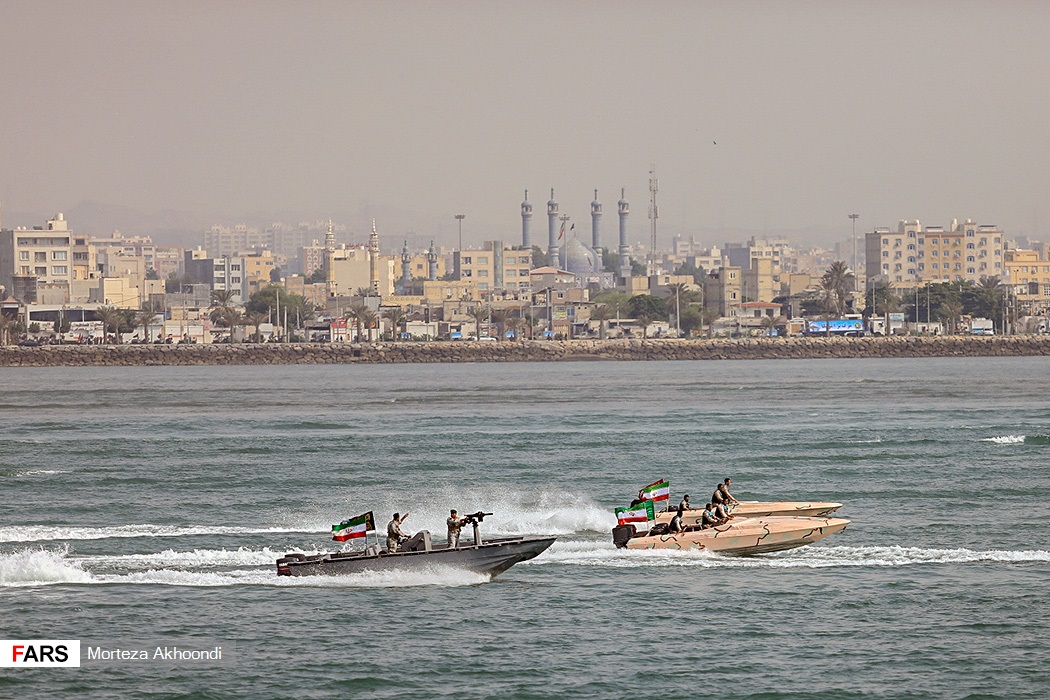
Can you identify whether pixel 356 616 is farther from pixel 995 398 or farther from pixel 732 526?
pixel 995 398

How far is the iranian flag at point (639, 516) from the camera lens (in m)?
39.7

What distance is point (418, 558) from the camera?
3553 centimetres

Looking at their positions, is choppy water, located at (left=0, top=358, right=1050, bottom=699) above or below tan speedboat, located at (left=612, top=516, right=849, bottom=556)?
below

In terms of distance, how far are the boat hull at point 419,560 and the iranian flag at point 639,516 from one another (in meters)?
4.03

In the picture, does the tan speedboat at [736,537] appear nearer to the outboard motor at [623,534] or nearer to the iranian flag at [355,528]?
the outboard motor at [623,534]

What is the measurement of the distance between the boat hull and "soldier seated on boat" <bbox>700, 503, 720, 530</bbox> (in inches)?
215

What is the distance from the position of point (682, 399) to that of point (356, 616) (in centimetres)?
8656

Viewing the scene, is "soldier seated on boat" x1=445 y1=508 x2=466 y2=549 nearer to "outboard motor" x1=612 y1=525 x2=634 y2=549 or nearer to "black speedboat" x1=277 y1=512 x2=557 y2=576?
"black speedboat" x1=277 y1=512 x2=557 y2=576

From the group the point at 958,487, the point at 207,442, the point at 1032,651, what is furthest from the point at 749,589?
the point at 207,442

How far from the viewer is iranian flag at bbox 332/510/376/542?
117 ft

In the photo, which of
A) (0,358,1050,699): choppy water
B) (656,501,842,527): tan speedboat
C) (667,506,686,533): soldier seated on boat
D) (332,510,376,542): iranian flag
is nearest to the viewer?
(0,358,1050,699): choppy water

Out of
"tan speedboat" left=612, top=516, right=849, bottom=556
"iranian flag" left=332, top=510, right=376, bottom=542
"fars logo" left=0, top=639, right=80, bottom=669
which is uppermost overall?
"iranian flag" left=332, top=510, right=376, bottom=542

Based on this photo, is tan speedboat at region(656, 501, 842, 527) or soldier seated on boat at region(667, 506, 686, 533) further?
tan speedboat at region(656, 501, 842, 527)

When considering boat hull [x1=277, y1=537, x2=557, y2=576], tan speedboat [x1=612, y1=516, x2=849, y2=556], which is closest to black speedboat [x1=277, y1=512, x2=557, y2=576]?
boat hull [x1=277, y1=537, x2=557, y2=576]
